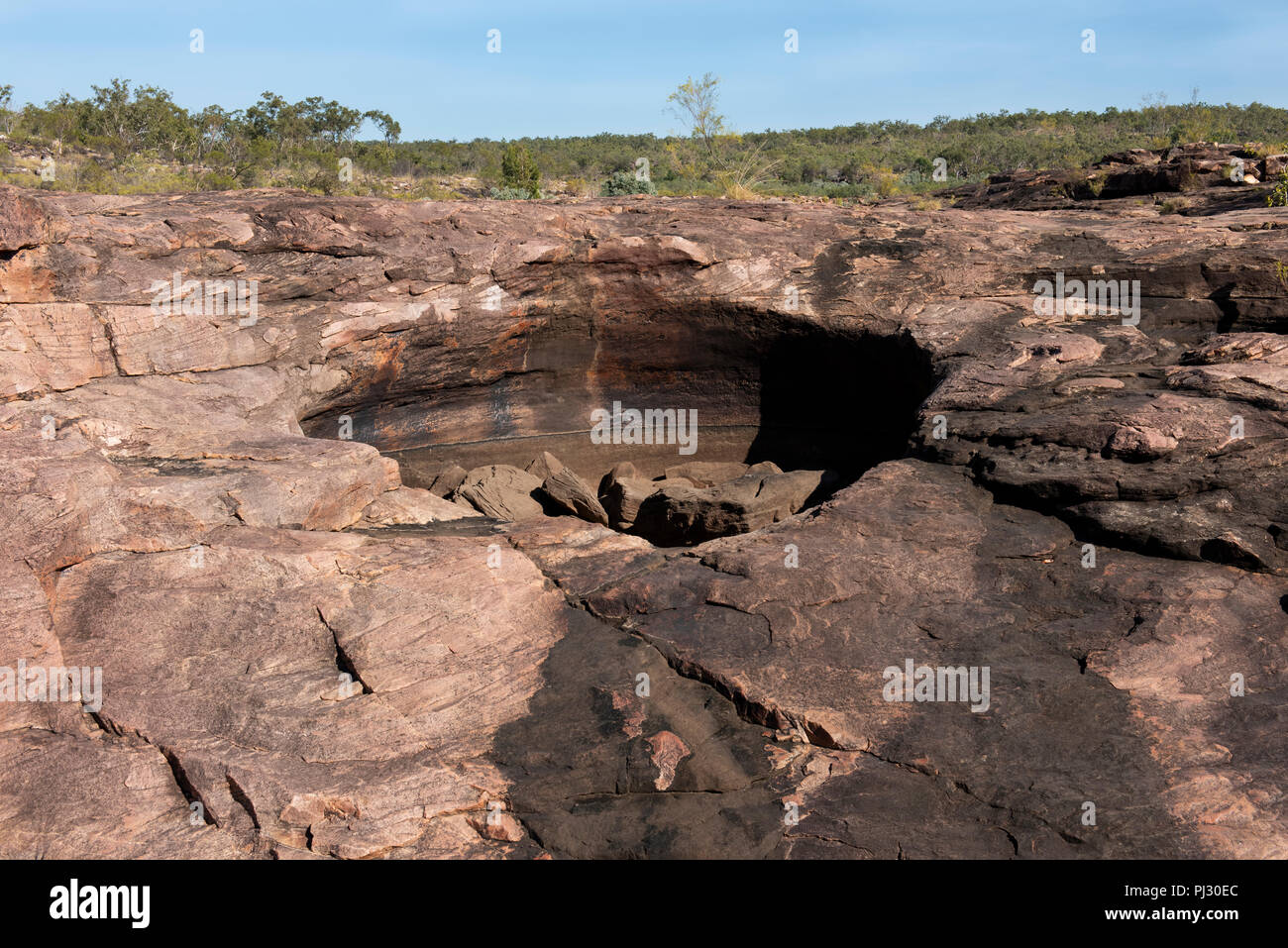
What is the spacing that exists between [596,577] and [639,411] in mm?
5321

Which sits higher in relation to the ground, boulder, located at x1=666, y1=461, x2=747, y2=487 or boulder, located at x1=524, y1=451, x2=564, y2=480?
boulder, located at x1=524, y1=451, x2=564, y2=480

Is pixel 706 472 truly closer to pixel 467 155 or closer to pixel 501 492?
pixel 501 492

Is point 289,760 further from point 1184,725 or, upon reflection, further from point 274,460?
point 1184,725

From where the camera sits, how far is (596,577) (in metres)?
5.32

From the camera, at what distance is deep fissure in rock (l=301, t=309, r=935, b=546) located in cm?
878

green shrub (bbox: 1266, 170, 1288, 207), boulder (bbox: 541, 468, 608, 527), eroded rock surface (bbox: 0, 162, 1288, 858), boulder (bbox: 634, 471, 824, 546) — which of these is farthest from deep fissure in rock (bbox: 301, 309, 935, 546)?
green shrub (bbox: 1266, 170, 1288, 207)

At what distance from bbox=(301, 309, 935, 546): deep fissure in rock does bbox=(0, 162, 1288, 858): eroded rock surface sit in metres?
0.12

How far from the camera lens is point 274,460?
6.17m

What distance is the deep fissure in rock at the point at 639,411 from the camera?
878 centimetres

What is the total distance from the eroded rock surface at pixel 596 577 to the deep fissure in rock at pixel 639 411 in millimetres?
121

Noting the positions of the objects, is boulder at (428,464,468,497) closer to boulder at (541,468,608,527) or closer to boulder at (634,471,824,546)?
boulder at (541,468,608,527)
